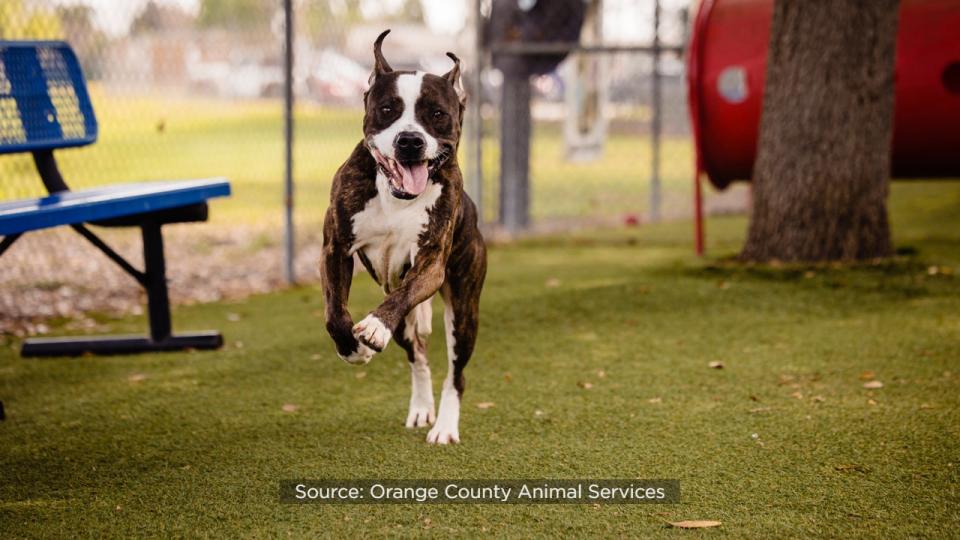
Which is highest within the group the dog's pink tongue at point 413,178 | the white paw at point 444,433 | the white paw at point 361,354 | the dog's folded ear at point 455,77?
the dog's folded ear at point 455,77

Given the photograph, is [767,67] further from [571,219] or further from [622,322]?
[571,219]

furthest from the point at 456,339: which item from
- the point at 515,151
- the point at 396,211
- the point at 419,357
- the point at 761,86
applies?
the point at 515,151

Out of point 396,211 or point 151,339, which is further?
point 151,339

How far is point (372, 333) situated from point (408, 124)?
659mm

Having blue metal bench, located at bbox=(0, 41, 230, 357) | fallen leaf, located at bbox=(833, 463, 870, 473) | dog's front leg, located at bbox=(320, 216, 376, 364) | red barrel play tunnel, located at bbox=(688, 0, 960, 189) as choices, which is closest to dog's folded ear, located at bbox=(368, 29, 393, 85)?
dog's front leg, located at bbox=(320, 216, 376, 364)

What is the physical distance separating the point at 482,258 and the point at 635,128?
1206 centimetres

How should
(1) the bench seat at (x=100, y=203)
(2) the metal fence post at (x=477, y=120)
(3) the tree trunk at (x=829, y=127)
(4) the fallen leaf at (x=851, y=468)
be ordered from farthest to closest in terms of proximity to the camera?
(2) the metal fence post at (x=477, y=120) → (3) the tree trunk at (x=829, y=127) → (1) the bench seat at (x=100, y=203) → (4) the fallen leaf at (x=851, y=468)

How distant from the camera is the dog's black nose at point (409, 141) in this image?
3.26 metres

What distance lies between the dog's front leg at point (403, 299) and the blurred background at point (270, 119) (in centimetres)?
252

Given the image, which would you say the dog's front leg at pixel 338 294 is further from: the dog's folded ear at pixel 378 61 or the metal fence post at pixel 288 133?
the metal fence post at pixel 288 133

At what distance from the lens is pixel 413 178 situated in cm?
331

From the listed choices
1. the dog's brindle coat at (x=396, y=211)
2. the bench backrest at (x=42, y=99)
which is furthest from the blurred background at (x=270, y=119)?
the dog's brindle coat at (x=396, y=211)

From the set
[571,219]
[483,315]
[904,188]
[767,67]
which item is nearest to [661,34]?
[571,219]

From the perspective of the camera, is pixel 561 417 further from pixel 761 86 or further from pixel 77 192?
pixel 761 86
